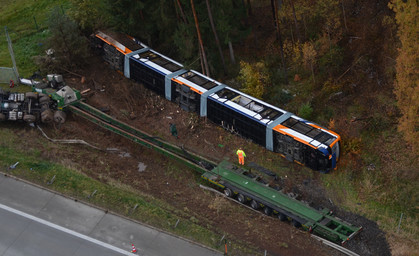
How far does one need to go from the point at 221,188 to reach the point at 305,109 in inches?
304

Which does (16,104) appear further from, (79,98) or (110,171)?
(110,171)

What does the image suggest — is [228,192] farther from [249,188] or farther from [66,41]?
[66,41]

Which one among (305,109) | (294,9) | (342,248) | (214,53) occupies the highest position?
(294,9)

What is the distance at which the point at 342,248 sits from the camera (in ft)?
74.6

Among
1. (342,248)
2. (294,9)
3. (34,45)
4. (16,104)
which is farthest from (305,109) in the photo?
(34,45)

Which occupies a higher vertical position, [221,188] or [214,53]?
[214,53]

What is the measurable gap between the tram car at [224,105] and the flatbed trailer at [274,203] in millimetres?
2753

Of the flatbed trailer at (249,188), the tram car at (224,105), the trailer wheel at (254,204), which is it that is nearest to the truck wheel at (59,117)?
the flatbed trailer at (249,188)

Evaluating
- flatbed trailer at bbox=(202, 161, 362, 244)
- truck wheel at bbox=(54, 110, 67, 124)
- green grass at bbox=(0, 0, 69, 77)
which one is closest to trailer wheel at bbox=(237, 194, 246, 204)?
flatbed trailer at bbox=(202, 161, 362, 244)

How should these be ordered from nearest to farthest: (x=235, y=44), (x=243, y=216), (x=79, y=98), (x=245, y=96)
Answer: (x=243, y=216) → (x=245, y=96) → (x=79, y=98) → (x=235, y=44)

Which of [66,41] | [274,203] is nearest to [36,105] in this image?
[66,41]

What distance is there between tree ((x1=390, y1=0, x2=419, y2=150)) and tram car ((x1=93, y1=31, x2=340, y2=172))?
13.1ft

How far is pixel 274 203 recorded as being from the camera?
965 inches

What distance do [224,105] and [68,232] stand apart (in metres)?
11.7
